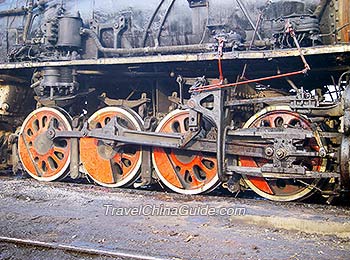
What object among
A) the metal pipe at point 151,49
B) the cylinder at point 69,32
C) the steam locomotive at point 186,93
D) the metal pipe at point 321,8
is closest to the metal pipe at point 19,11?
the steam locomotive at point 186,93

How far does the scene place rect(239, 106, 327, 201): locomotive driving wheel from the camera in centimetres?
530

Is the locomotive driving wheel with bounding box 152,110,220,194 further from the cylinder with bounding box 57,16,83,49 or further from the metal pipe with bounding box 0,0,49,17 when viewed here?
the metal pipe with bounding box 0,0,49,17

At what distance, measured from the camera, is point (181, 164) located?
6148mm

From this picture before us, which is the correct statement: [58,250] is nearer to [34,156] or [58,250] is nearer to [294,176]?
[294,176]

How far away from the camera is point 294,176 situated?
5039mm

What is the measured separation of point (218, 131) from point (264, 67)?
1048 millimetres

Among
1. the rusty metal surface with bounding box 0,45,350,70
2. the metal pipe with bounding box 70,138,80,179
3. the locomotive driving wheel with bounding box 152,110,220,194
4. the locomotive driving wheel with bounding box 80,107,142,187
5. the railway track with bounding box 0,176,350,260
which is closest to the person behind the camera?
the railway track with bounding box 0,176,350,260

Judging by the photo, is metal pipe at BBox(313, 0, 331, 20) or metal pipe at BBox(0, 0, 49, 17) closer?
metal pipe at BBox(313, 0, 331, 20)

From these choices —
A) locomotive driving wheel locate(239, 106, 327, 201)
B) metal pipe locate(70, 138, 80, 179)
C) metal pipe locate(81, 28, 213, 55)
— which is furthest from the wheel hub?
locomotive driving wheel locate(239, 106, 327, 201)

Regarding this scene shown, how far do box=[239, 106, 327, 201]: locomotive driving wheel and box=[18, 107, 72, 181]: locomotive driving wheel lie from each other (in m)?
2.90

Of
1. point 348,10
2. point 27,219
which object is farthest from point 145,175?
point 348,10

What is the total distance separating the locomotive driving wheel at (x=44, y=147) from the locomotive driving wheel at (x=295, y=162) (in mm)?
2898

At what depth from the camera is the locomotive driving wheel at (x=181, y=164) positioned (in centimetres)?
601

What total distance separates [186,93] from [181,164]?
1150mm
